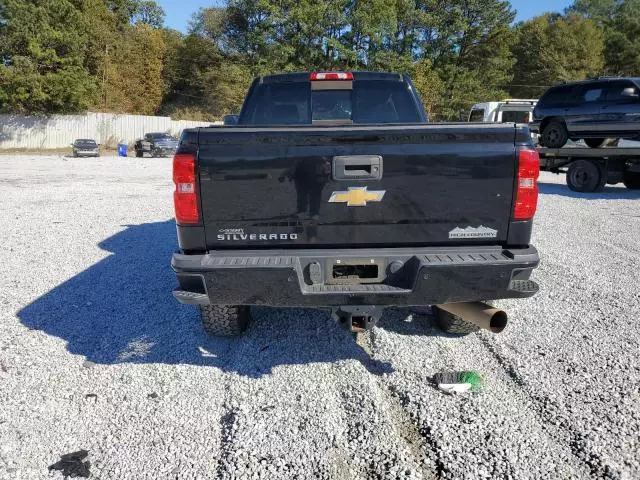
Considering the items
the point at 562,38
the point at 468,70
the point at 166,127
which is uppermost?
the point at 562,38

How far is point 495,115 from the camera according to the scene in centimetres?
2319

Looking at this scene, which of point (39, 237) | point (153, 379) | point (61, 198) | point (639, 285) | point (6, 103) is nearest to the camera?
point (153, 379)

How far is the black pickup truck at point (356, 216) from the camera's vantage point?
2.90 metres

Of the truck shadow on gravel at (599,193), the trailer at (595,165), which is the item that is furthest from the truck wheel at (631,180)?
the truck shadow on gravel at (599,193)

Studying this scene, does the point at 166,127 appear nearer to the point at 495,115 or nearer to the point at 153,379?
the point at 495,115

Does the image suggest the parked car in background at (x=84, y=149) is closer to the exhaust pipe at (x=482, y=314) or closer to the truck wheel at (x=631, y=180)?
the truck wheel at (x=631, y=180)

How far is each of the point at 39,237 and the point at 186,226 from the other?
5.62 meters

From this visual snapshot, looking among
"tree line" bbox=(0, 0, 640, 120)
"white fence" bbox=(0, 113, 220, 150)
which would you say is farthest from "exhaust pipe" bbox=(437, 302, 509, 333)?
"tree line" bbox=(0, 0, 640, 120)

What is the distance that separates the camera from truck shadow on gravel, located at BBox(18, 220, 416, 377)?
3.66 meters

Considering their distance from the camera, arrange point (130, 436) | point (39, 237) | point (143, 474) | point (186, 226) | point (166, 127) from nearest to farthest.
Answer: point (143, 474), point (130, 436), point (186, 226), point (39, 237), point (166, 127)

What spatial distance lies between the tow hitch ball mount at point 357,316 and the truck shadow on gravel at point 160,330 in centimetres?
54

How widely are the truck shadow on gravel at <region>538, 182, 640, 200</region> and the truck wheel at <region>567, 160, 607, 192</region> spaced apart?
166 millimetres

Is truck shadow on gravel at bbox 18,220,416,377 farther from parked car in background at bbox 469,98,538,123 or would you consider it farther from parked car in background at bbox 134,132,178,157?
parked car in background at bbox 134,132,178,157

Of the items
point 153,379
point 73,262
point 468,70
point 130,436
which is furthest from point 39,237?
point 468,70
